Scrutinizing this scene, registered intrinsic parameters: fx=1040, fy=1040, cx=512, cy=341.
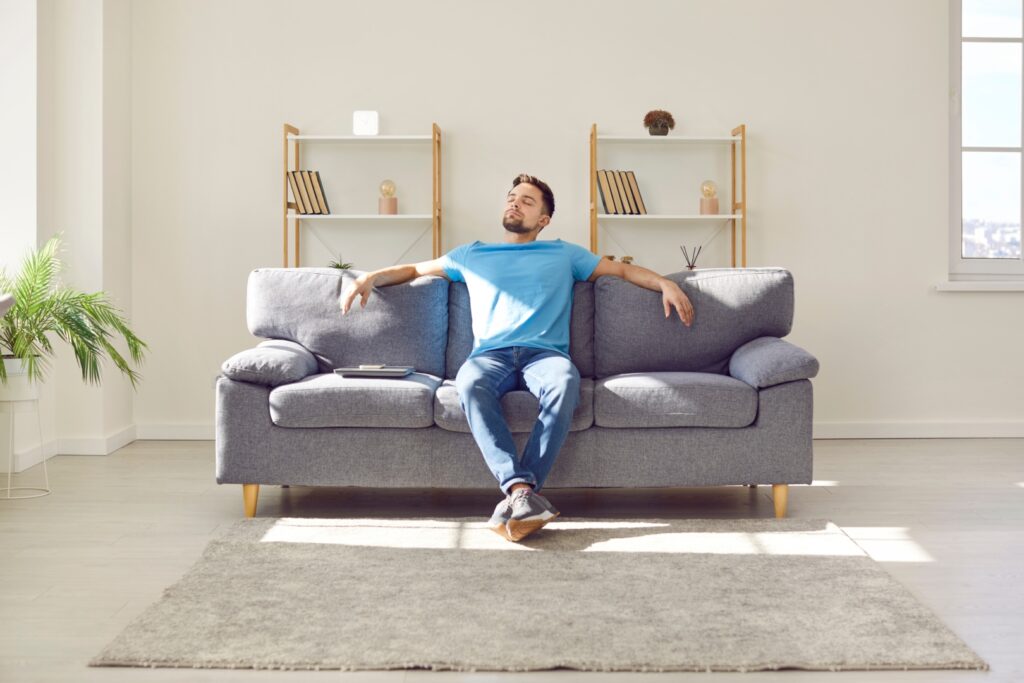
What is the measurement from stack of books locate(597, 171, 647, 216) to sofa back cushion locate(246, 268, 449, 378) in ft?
4.37

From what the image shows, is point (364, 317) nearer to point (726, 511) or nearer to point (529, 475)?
point (529, 475)

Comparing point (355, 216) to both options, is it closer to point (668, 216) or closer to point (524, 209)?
point (524, 209)

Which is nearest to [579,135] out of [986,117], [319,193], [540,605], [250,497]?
[319,193]

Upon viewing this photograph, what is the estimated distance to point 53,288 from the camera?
4449mm

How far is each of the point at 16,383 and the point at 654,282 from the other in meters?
2.27

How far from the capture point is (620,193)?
484 centimetres

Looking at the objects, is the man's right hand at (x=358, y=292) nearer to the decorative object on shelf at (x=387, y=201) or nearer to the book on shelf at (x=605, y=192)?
the decorative object on shelf at (x=387, y=201)

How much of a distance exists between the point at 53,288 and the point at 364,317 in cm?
163

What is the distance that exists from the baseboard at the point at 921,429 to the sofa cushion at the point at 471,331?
5.92 feet

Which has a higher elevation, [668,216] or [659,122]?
[659,122]

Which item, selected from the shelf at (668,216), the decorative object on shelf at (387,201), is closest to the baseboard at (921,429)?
the shelf at (668,216)

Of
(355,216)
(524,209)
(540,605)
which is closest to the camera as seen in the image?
(540,605)

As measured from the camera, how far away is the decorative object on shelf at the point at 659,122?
15.9 feet

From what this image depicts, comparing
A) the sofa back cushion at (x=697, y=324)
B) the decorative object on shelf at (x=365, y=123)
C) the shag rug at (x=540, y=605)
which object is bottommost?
the shag rug at (x=540, y=605)
